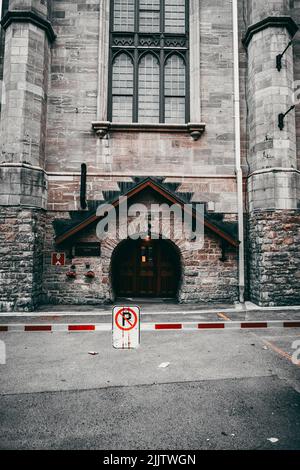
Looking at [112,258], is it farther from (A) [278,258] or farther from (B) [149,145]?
(A) [278,258]

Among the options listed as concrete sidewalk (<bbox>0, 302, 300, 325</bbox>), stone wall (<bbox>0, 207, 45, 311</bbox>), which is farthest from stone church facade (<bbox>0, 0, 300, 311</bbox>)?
concrete sidewalk (<bbox>0, 302, 300, 325</bbox>)

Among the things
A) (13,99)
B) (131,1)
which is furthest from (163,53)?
(13,99)

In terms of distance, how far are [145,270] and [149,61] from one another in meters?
8.30

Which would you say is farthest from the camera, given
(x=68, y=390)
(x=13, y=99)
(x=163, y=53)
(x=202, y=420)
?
(x=163, y=53)

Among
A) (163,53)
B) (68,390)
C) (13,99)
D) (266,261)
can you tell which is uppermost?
(163,53)

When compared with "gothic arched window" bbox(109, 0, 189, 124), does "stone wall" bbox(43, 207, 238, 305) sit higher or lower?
lower

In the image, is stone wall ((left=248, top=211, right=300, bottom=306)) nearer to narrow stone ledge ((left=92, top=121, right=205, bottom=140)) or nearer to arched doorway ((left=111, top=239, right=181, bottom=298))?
arched doorway ((left=111, top=239, right=181, bottom=298))

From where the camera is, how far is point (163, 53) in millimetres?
11336

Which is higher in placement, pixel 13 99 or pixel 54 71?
pixel 54 71

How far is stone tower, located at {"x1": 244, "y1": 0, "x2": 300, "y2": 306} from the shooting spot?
9.61 m

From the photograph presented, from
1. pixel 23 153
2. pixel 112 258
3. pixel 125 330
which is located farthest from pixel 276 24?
pixel 125 330

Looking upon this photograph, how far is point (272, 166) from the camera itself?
32.3ft

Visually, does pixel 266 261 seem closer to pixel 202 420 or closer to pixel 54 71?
pixel 202 420

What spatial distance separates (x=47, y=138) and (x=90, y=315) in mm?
6686
